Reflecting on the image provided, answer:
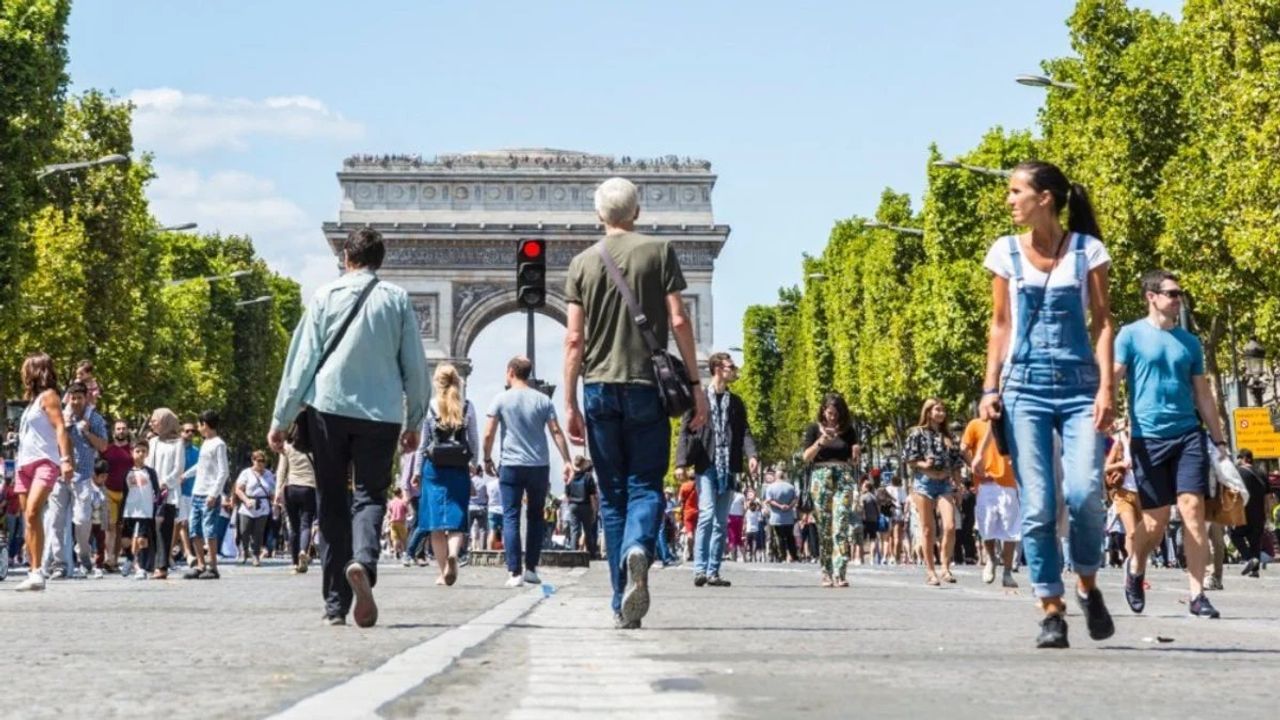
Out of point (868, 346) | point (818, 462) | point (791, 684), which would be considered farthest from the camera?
point (868, 346)

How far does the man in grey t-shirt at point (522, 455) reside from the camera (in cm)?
1684

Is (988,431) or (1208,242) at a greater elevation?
(1208,242)

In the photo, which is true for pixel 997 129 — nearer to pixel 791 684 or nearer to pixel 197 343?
pixel 197 343

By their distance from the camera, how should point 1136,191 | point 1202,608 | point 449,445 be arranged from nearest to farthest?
point 1202,608
point 449,445
point 1136,191

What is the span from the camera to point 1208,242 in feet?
113

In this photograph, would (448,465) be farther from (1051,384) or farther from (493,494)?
(493,494)

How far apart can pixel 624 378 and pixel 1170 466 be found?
3505mm

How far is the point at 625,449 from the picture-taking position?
34.2ft

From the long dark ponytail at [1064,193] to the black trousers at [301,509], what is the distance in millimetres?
13976

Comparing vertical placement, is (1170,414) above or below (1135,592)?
above

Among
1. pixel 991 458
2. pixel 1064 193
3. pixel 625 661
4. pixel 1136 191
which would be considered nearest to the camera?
pixel 625 661

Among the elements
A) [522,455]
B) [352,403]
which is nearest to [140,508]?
[522,455]

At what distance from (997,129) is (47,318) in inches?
867

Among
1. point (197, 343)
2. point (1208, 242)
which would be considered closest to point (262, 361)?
point (197, 343)
